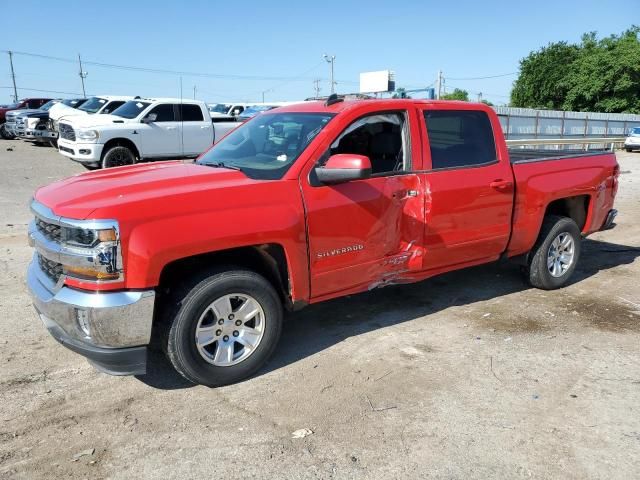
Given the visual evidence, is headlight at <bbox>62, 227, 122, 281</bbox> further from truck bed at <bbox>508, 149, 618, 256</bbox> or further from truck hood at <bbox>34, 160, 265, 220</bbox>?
truck bed at <bbox>508, 149, 618, 256</bbox>

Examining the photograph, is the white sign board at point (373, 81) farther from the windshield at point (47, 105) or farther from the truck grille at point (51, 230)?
the truck grille at point (51, 230)

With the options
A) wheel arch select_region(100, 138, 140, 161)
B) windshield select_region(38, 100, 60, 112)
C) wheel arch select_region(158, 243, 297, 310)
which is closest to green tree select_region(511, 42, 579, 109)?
windshield select_region(38, 100, 60, 112)

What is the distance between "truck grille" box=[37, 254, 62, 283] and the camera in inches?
136

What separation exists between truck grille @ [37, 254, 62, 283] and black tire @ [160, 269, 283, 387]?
72cm

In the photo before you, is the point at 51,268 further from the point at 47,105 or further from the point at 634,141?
the point at 634,141

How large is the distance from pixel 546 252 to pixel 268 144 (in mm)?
3167

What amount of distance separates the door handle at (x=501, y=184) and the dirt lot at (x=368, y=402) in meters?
1.18

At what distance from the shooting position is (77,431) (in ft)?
10.5

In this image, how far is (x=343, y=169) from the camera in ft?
12.3

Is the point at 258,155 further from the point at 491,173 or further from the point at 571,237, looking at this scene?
the point at 571,237

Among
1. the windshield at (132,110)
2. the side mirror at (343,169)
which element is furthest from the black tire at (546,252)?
the windshield at (132,110)

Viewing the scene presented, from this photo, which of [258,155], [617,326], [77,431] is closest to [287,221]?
[258,155]

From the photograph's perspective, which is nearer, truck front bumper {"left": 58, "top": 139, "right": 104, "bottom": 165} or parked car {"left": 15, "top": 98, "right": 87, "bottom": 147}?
truck front bumper {"left": 58, "top": 139, "right": 104, "bottom": 165}

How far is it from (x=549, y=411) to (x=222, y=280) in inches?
88.0
